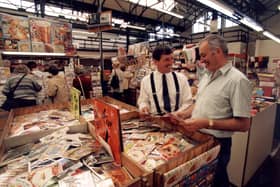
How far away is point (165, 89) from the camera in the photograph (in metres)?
1.96

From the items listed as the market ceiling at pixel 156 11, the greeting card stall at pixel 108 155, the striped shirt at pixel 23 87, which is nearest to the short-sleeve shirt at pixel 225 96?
the greeting card stall at pixel 108 155

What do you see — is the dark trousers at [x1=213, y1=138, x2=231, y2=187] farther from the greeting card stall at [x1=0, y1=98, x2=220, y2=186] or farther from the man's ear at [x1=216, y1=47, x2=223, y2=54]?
the man's ear at [x1=216, y1=47, x2=223, y2=54]

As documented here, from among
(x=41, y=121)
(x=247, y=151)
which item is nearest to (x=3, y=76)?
(x=41, y=121)

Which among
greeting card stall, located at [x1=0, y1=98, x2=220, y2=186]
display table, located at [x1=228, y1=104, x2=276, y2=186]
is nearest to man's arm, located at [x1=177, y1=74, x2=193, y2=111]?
greeting card stall, located at [x1=0, y1=98, x2=220, y2=186]

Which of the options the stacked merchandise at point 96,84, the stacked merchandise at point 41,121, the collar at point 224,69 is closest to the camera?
the collar at point 224,69

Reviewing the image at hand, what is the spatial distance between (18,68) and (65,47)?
0.92 metres

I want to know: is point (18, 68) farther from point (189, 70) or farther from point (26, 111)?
point (189, 70)

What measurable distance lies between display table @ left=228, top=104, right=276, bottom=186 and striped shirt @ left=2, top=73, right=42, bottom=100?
3.50m

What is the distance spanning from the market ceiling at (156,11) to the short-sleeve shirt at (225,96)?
636 cm

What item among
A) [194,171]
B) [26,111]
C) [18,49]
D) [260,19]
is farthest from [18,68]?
[260,19]

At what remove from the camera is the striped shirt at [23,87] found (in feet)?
10.5

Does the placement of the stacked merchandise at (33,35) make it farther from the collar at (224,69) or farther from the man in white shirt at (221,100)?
the collar at (224,69)

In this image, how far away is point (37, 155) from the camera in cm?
124

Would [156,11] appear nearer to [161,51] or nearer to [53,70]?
[53,70]
